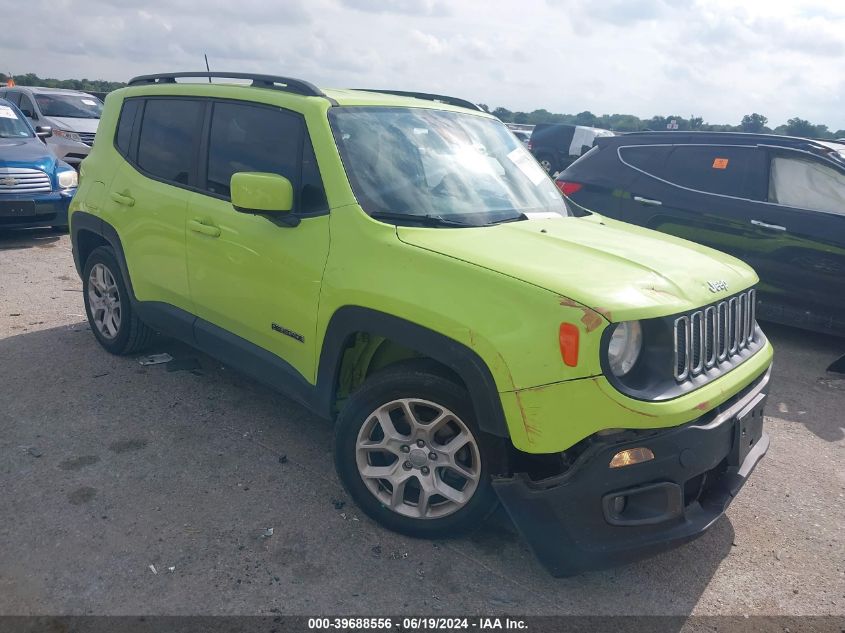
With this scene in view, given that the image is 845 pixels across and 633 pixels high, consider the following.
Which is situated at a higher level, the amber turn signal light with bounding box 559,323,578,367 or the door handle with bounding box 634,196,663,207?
the door handle with bounding box 634,196,663,207

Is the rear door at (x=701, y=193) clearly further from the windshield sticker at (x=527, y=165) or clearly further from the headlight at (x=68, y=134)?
the headlight at (x=68, y=134)

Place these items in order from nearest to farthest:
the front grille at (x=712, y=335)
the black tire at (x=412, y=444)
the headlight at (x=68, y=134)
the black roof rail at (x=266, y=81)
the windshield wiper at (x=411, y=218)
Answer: the front grille at (x=712, y=335), the black tire at (x=412, y=444), the windshield wiper at (x=411, y=218), the black roof rail at (x=266, y=81), the headlight at (x=68, y=134)

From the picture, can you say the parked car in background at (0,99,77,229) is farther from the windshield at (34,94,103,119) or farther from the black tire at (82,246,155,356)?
the windshield at (34,94,103,119)

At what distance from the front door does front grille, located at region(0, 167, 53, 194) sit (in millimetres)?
5858

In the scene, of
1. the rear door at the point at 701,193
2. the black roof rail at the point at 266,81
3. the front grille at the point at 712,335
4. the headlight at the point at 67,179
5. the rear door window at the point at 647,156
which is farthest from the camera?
the headlight at the point at 67,179

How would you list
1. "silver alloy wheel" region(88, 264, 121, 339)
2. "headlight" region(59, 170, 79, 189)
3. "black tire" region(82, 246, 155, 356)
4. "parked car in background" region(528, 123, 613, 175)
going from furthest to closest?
1. "parked car in background" region(528, 123, 613, 175)
2. "headlight" region(59, 170, 79, 189)
3. "silver alloy wheel" region(88, 264, 121, 339)
4. "black tire" region(82, 246, 155, 356)

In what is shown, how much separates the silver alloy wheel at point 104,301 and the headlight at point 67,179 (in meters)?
4.62

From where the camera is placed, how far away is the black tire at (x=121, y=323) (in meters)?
4.85

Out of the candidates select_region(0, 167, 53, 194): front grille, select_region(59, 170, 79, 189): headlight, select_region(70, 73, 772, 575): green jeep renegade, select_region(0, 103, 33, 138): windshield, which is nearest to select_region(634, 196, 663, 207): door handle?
select_region(70, 73, 772, 575): green jeep renegade

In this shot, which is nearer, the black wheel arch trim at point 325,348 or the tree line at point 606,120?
the black wheel arch trim at point 325,348

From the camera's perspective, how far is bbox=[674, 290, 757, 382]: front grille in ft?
8.85

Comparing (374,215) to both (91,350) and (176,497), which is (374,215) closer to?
(176,497)

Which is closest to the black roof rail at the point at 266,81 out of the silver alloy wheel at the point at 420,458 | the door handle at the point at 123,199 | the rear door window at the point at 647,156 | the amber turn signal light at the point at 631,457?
the door handle at the point at 123,199

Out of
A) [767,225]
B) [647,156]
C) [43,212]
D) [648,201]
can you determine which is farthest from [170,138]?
[43,212]
